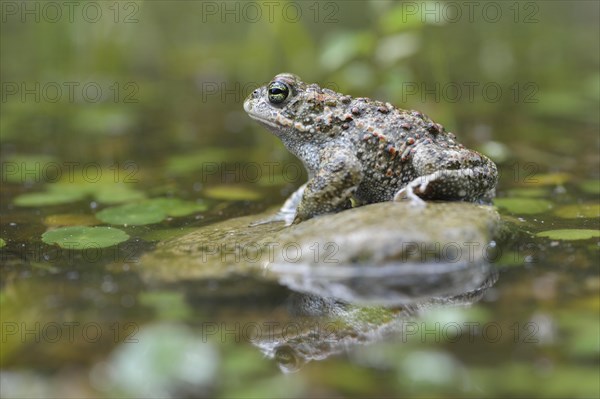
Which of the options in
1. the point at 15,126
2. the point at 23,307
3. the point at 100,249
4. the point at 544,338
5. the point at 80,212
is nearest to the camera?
the point at 544,338

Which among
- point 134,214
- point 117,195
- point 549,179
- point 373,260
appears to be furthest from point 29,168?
point 549,179

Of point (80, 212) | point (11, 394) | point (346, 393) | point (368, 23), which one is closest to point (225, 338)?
point (346, 393)

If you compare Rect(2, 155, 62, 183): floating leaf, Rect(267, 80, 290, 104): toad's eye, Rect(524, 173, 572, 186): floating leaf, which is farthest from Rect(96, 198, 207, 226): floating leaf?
Rect(524, 173, 572, 186): floating leaf

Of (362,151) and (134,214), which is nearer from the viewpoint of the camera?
(362,151)

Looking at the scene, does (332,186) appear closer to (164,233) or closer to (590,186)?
(164,233)

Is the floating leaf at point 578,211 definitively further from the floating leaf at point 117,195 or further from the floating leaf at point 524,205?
the floating leaf at point 117,195

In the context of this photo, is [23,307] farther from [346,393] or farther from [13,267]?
[346,393]

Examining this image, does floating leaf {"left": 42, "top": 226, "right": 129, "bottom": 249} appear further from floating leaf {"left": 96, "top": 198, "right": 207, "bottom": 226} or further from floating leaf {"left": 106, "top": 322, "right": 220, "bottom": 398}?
floating leaf {"left": 106, "top": 322, "right": 220, "bottom": 398}
